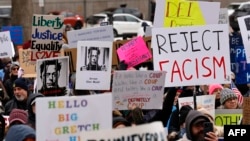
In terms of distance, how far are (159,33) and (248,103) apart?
139 cm

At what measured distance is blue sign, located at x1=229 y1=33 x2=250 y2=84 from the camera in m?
13.3

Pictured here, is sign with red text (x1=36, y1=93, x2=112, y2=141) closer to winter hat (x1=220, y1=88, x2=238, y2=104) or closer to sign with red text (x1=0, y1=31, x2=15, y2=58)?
winter hat (x1=220, y1=88, x2=238, y2=104)

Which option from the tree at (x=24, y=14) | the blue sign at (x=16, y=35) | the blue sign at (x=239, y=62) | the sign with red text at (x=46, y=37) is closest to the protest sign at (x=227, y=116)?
the blue sign at (x=239, y=62)

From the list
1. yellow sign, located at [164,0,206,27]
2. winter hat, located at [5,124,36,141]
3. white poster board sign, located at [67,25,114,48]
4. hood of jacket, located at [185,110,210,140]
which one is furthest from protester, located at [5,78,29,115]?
winter hat, located at [5,124,36,141]

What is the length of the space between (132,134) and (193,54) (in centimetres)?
427

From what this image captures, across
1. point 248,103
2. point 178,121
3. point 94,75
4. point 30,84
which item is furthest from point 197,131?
point 30,84

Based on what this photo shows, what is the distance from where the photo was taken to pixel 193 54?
9867mm

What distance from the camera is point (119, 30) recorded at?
135ft

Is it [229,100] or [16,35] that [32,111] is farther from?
[16,35]

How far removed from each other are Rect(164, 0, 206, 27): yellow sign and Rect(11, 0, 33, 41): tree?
12714 millimetres

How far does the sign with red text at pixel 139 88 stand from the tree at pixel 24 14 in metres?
14.5

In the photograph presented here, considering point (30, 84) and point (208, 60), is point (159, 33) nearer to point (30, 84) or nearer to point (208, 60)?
point (208, 60)

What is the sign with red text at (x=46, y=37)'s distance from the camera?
14.0m

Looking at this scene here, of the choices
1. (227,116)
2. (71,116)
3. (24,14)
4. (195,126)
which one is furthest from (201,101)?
(24,14)
